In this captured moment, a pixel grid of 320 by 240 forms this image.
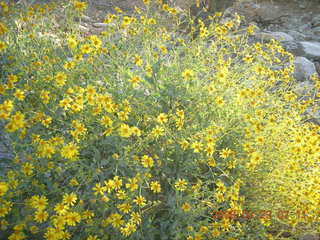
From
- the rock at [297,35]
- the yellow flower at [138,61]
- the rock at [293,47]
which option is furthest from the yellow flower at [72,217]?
the rock at [297,35]

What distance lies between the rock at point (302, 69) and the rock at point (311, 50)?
0.56 metres

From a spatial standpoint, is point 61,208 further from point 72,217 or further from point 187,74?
point 187,74

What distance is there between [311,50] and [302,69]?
1094 mm

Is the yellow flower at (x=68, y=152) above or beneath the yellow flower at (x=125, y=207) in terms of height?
above

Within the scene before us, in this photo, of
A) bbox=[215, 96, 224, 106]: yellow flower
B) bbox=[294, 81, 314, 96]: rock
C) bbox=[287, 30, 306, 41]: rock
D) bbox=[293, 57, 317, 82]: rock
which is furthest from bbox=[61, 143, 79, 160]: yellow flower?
bbox=[287, 30, 306, 41]: rock

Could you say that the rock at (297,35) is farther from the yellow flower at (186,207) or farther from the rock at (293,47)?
the yellow flower at (186,207)

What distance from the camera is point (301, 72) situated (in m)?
4.93

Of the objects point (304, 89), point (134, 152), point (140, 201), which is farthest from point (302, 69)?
point (140, 201)

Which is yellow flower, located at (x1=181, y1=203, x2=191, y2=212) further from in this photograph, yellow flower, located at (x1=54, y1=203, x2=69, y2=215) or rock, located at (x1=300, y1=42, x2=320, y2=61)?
rock, located at (x1=300, y1=42, x2=320, y2=61)

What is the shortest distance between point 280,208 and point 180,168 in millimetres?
692

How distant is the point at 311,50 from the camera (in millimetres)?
5832

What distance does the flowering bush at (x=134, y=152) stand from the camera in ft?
5.71

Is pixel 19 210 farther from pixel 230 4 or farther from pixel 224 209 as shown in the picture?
pixel 230 4

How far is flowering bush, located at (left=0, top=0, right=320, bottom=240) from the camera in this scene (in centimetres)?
174
